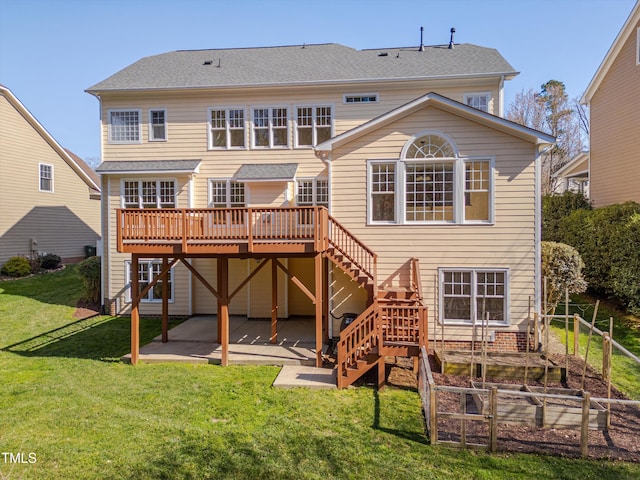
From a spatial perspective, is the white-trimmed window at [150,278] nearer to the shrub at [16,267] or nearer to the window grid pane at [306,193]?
the window grid pane at [306,193]

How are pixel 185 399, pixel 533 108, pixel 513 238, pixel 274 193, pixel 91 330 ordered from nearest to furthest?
pixel 185 399
pixel 513 238
pixel 91 330
pixel 274 193
pixel 533 108

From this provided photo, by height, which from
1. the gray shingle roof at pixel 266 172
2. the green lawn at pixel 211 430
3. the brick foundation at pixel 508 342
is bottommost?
the green lawn at pixel 211 430

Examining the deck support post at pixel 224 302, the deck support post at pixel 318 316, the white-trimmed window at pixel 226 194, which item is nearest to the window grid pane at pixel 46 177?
the white-trimmed window at pixel 226 194

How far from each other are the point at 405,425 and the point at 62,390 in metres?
7.15

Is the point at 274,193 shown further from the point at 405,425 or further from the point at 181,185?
the point at 405,425

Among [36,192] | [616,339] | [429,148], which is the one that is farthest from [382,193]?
[36,192]

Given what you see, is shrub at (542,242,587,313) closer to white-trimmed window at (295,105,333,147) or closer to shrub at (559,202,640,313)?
shrub at (559,202,640,313)

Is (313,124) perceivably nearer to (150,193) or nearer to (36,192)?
(150,193)

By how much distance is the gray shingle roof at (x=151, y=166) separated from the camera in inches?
532

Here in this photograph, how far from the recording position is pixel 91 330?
12.3 metres

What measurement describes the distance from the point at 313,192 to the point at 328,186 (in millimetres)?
2653

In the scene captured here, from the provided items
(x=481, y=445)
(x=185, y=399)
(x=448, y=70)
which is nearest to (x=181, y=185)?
(x=185, y=399)

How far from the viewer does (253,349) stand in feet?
33.7

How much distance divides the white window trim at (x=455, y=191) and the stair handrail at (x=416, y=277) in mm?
1139
